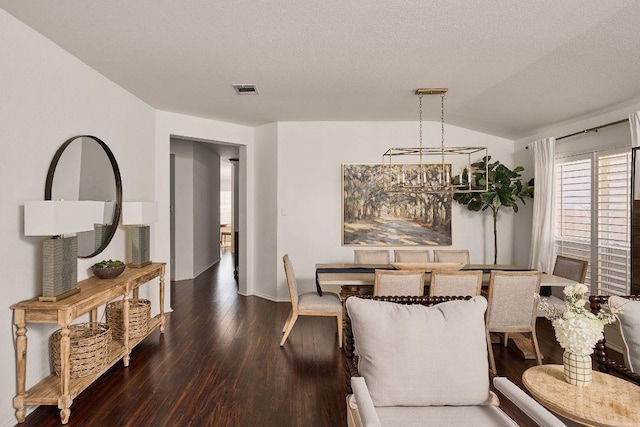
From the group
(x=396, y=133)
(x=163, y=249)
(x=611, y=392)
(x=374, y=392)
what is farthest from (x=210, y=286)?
(x=611, y=392)

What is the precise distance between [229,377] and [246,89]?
2821mm

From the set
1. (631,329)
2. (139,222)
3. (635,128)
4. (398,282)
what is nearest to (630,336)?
(631,329)

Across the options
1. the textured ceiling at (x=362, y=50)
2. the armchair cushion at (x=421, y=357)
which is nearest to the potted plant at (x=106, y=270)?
the textured ceiling at (x=362, y=50)

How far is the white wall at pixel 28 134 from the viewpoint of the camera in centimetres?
245

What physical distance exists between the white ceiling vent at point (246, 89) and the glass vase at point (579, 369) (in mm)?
3483

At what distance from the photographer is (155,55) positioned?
311 centimetres

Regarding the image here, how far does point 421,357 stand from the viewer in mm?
1789

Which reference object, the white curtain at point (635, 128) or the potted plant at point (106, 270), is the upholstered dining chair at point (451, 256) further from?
the potted plant at point (106, 270)

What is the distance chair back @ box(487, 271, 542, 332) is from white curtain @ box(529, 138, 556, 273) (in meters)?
1.59

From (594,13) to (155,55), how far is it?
3173 millimetres

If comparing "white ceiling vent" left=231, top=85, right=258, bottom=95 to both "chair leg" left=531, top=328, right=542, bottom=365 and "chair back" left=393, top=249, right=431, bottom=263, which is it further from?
"chair leg" left=531, top=328, right=542, bottom=365

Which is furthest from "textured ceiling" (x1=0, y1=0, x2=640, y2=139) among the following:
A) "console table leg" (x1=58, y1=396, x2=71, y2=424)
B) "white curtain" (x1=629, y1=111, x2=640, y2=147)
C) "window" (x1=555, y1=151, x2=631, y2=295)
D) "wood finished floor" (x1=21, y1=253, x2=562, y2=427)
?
"wood finished floor" (x1=21, y1=253, x2=562, y2=427)

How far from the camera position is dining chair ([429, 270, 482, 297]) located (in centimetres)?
324

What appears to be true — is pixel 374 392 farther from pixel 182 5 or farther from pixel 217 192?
pixel 217 192
